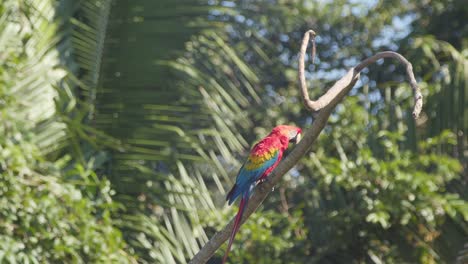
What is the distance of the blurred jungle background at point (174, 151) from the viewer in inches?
218

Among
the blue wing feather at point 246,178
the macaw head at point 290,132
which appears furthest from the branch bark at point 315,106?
the macaw head at point 290,132

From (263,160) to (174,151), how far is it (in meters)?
2.16

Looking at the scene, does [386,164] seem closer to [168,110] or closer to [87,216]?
[168,110]

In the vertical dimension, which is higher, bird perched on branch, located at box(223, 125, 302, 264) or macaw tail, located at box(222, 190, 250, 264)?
bird perched on branch, located at box(223, 125, 302, 264)

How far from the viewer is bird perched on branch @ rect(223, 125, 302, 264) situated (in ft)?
13.5

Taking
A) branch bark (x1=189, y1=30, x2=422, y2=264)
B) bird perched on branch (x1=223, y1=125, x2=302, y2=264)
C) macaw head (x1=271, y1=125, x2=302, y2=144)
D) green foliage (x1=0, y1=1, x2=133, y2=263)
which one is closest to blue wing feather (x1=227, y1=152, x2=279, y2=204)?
bird perched on branch (x1=223, y1=125, x2=302, y2=264)

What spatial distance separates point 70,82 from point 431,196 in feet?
8.08

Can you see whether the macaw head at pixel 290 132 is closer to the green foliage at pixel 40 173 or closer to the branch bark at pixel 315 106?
the branch bark at pixel 315 106

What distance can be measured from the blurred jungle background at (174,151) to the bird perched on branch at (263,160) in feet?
4.99

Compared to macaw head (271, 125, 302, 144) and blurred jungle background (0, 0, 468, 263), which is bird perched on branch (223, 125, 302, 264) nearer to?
macaw head (271, 125, 302, 144)

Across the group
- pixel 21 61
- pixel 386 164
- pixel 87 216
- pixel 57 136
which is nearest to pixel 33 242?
pixel 87 216

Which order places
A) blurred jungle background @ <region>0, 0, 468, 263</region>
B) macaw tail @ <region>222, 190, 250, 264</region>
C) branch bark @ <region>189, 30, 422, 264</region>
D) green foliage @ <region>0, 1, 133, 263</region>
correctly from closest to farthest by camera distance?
branch bark @ <region>189, 30, 422, 264</region>
macaw tail @ <region>222, 190, 250, 264</region>
green foliage @ <region>0, 1, 133, 263</region>
blurred jungle background @ <region>0, 0, 468, 263</region>

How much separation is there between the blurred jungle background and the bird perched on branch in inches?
59.8

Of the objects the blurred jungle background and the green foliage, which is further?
the blurred jungle background
